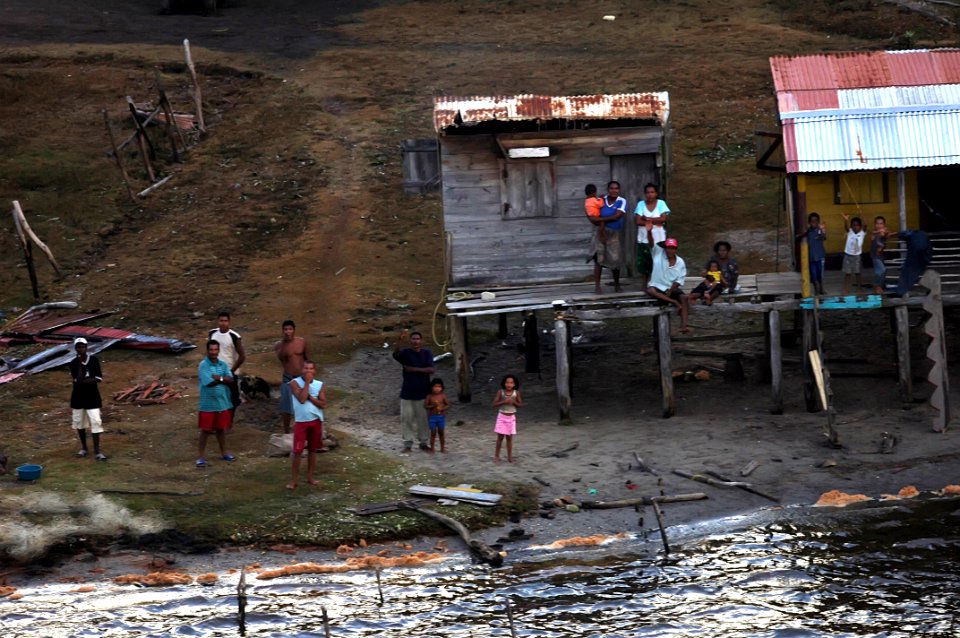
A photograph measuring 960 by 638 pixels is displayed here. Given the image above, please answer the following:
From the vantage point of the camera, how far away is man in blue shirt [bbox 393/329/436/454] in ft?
67.4

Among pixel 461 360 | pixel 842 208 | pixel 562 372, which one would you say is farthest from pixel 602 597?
pixel 842 208

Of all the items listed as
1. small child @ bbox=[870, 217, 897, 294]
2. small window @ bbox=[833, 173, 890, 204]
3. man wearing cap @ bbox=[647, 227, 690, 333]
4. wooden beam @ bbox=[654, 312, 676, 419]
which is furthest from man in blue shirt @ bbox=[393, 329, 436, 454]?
small window @ bbox=[833, 173, 890, 204]

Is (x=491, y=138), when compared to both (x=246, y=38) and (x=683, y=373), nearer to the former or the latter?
(x=683, y=373)

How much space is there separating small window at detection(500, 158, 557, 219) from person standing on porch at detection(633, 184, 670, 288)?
6.61ft

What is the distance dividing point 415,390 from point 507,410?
1395 mm

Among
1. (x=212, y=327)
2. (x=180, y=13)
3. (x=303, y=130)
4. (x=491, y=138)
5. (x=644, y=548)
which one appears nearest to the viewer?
(x=644, y=548)

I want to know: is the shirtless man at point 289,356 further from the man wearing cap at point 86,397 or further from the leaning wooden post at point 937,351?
the leaning wooden post at point 937,351

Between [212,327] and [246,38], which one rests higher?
[246,38]

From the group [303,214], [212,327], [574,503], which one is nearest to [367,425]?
[574,503]

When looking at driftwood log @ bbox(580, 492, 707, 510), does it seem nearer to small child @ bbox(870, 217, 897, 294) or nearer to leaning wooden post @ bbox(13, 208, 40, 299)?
small child @ bbox(870, 217, 897, 294)

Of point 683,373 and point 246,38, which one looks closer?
point 683,373

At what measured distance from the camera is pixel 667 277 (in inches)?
889

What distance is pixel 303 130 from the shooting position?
128 feet

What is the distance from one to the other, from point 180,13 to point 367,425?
3013 centimetres
